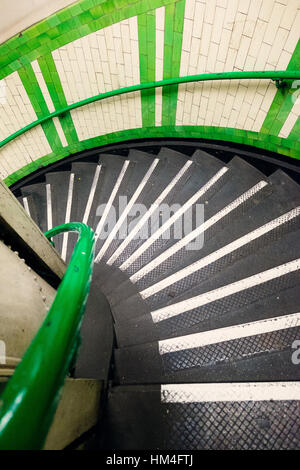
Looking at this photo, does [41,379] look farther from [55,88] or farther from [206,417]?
[55,88]

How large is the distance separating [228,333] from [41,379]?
1.57 metres

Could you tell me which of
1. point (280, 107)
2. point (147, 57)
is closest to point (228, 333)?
point (280, 107)

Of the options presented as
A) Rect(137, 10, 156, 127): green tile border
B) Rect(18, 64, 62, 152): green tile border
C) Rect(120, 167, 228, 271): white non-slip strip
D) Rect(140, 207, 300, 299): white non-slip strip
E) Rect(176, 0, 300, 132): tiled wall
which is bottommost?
Rect(140, 207, 300, 299): white non-slip strip

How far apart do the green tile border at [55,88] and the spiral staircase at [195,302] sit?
1.06 metres

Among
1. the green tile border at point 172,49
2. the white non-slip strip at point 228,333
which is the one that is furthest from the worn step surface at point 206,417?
the green tile border at point 172,49


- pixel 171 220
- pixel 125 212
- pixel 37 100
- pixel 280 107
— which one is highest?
pixel 37 100

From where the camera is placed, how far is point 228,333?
6.32ft

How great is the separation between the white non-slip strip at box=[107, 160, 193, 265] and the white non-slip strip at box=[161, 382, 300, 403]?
1.92m

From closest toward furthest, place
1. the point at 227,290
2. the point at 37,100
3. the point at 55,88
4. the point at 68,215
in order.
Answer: the point at 227,290 < the point at 55,88 < the point at 37,100 < the point at 68,215

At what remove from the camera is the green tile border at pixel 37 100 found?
358 centimetres

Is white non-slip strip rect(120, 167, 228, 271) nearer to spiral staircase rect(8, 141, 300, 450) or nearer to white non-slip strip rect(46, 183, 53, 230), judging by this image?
spiral staircase rect(8, 141, 300, 450)

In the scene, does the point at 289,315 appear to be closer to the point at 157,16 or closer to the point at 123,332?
the point at 123,332

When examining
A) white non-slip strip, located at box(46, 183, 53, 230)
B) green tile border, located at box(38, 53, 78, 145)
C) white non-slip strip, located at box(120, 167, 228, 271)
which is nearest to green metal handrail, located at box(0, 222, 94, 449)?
white non-slip strip, located at box(120, 167, 228, 271)

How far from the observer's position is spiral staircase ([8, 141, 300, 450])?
5.11ft
